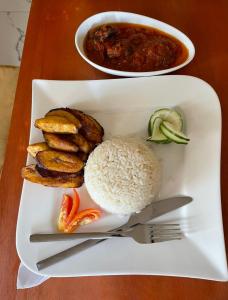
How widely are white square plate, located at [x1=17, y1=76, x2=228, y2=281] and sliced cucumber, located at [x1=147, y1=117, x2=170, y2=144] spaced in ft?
0.14

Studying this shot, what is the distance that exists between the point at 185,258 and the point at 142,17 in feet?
2.90

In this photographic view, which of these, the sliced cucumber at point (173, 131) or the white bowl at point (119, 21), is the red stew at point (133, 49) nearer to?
the white bowl at point (119, 21)

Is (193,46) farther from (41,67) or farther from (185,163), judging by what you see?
(41,67)

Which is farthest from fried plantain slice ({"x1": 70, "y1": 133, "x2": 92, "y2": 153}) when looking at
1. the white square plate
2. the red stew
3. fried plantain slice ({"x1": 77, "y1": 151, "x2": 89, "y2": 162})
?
the red stew

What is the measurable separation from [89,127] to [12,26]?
164 centimetres

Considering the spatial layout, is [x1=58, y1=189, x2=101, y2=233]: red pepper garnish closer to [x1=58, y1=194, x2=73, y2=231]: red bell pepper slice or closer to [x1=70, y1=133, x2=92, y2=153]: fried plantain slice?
[x1=58, y1=194, x2=73, y2=231]: red bell pepper slice

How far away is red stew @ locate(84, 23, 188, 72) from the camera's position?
127 centimetres

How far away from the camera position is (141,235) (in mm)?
1003

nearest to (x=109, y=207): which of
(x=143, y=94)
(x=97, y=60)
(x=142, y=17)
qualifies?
(x=143, y=94)

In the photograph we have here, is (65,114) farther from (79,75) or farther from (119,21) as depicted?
(119,21)

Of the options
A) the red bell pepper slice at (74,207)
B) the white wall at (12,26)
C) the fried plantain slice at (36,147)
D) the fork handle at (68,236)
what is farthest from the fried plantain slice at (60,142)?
the white wall at (12,26)

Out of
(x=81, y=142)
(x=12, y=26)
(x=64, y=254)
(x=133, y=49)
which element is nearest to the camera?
(x=64, y=254)

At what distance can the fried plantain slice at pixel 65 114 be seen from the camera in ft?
3.52

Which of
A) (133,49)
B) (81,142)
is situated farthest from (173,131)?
(133,49)
